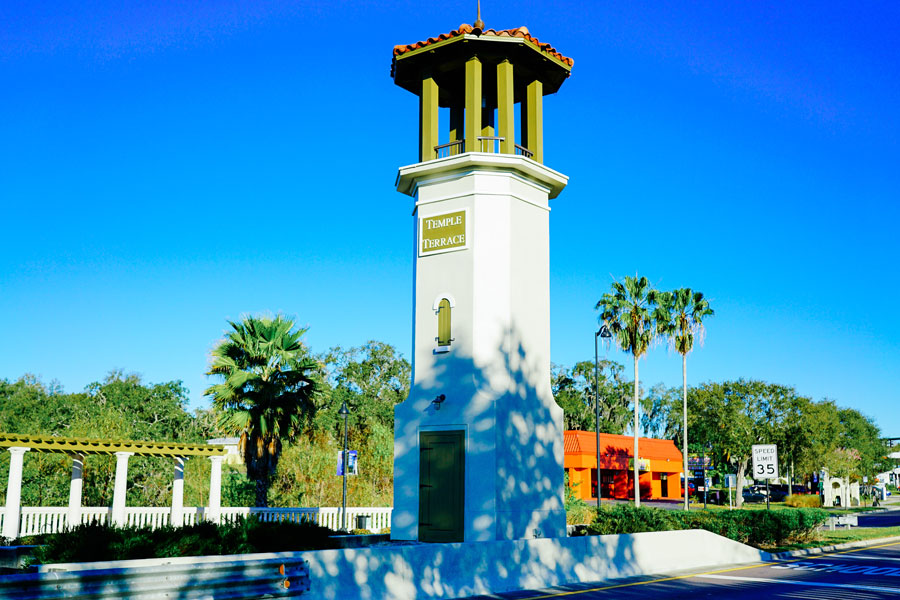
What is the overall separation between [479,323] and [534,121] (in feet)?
21.0

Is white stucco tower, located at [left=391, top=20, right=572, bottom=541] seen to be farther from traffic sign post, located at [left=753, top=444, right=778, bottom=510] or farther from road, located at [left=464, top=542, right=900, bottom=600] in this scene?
traffic sign post, located at [left=753, top=444, right=778, bottom=510]

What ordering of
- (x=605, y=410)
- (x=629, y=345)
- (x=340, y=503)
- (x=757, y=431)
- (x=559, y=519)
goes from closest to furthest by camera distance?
(x=559, y=519) < (x=340, y=503) < (x=629, y=345) < (x=757, y=431) < (x=605, y=410)

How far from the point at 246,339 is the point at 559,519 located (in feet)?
50.2

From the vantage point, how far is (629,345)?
5506 cm

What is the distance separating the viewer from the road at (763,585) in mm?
15578

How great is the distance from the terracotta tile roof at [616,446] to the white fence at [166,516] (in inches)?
1123

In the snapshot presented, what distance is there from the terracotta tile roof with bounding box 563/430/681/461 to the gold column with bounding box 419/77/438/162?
37144mm

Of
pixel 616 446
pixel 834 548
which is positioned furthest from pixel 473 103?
pixel 616 446

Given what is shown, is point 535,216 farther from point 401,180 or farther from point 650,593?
point 650,593

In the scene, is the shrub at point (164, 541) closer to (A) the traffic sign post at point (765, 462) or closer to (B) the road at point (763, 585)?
(B) the road at point (763, 585)

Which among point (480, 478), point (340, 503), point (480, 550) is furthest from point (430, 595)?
point (340, 503)

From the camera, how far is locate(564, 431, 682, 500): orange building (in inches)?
2402

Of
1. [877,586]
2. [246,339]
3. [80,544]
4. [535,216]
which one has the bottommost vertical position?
[877,586]

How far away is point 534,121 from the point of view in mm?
22375
